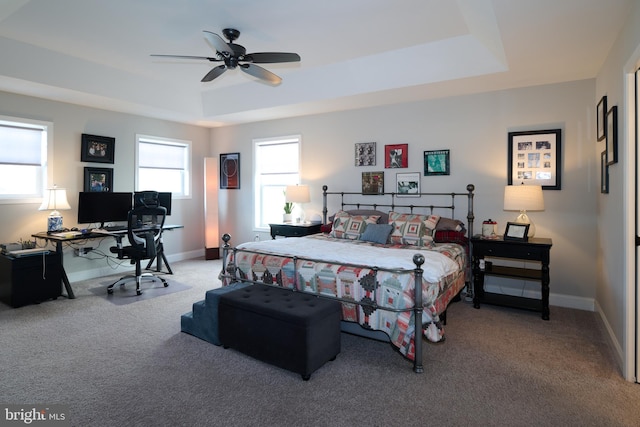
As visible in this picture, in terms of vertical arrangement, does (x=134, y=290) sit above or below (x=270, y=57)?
below

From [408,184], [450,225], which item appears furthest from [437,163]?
[450,225]

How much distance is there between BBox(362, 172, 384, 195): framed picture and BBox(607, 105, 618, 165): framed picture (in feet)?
9.29

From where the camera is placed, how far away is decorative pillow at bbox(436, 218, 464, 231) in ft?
15.3

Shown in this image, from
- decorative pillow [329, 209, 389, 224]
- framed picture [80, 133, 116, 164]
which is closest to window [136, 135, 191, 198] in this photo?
framed picture [80, 133, 116, 164]

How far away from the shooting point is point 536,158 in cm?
450

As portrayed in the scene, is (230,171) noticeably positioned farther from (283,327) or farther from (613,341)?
(613,341)

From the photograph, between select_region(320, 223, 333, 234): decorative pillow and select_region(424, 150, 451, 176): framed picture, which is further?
select_region(320, 223, 333, 234): decorative pillow

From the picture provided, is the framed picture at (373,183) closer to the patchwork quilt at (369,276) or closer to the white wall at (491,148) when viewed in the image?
the white wall at (491,148)

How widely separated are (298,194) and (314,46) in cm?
235

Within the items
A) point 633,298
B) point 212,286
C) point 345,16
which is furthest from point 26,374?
point 633,298

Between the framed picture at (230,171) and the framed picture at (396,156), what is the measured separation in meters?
3.18

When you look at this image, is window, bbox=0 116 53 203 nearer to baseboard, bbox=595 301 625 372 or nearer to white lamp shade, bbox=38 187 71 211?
white lamp shade, bbox=38 187 71 211

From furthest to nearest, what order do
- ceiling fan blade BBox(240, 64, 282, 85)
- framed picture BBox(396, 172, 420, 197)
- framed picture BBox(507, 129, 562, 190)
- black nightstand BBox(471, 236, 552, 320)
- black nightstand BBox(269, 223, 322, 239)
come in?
black nightstand BBox(269, 223, 322, 239)
framed picture BBox(396, 172, 420, 197)
framed picture BBox(507, 129, 562, 190)
black nightstand BBox(471, 236, 552, 320)
ceiling fan blade BBox(240, 64, 282, 85)

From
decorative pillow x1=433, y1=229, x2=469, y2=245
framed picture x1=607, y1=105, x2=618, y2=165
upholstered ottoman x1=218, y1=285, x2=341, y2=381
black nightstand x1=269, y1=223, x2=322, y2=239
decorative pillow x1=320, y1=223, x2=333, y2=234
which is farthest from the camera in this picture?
black nightstand x1=269, y1=223, x2=322, y2=239
